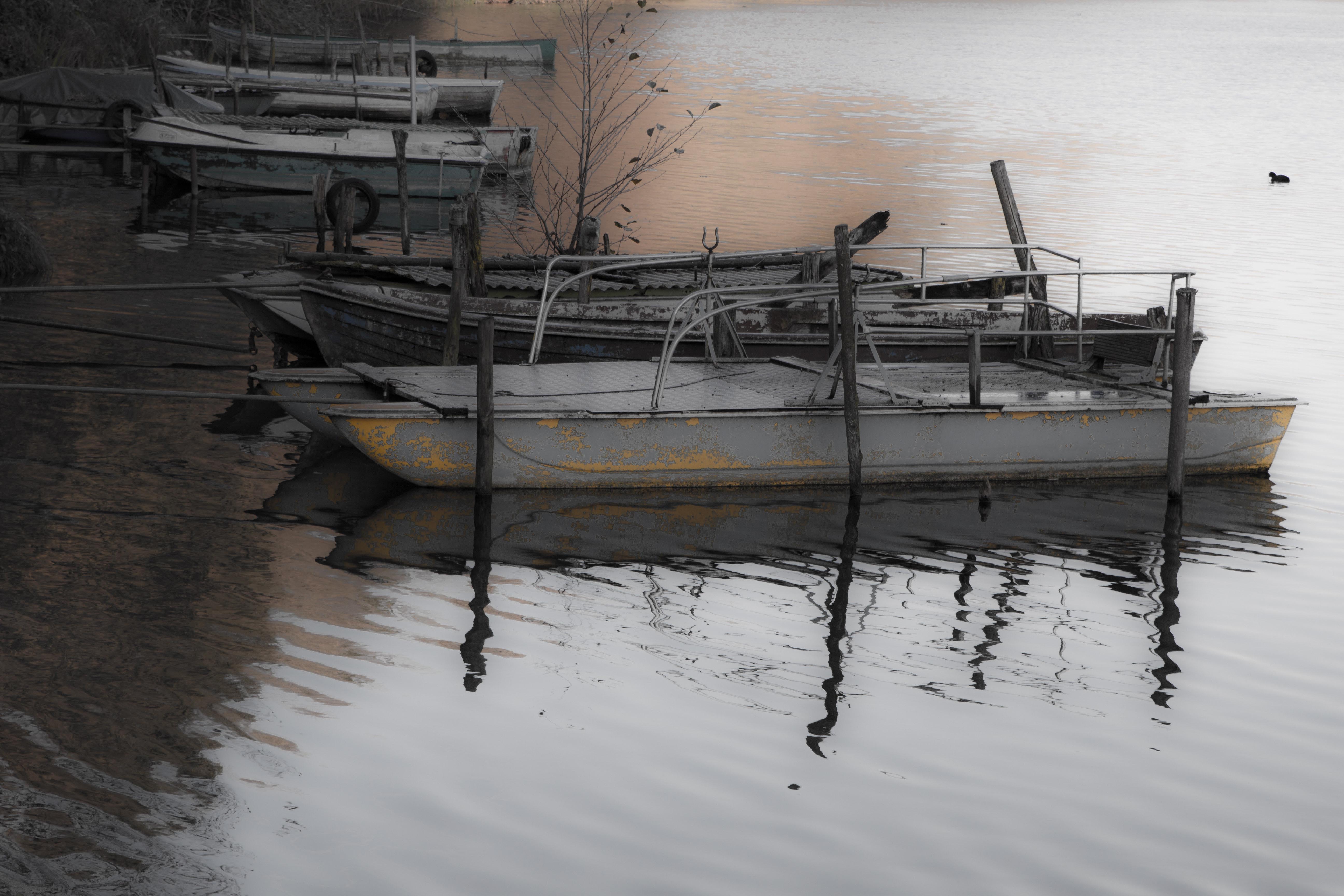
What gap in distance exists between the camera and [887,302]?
1391 cm

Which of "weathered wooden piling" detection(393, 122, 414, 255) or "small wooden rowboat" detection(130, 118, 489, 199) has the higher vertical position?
"small wooden rowboat" detection(130, 118, 489, 199)

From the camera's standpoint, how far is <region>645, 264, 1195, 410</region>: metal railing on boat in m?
11.3

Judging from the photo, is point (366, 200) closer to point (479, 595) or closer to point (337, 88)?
point (337, 88)

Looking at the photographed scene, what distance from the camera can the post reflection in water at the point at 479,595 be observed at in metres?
7.87

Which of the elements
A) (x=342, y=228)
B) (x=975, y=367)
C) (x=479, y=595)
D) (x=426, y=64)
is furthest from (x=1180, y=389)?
(x=426, y=64)

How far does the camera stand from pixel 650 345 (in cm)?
1359

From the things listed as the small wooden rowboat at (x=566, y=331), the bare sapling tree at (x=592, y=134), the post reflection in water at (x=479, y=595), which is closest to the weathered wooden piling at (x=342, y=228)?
the bare sapling tree at (x=592, y=134)

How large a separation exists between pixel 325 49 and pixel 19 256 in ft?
83.8

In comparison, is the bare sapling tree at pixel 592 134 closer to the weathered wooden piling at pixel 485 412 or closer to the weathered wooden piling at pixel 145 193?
the weathered wooden piling at pixel 485 412

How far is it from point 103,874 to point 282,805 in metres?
0.86

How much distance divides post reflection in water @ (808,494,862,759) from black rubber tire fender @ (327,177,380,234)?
1400 centimetres

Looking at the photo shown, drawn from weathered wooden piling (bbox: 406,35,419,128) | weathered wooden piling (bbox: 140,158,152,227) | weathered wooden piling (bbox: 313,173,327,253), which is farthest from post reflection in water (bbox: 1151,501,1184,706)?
weathered wooden piling (bbox: 140,158,152,227)

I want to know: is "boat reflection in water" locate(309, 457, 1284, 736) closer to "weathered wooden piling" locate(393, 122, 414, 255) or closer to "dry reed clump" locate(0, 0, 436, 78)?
"weathered wooden piling" locate(393, 122, 414, 255)

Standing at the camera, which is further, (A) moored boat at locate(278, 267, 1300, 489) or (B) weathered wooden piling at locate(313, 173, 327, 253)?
(B) weathered wooden piling at locate(313, 173, 327, 253)
